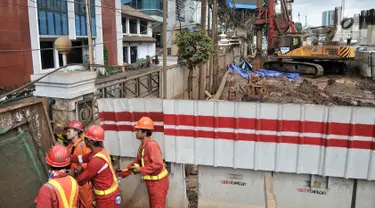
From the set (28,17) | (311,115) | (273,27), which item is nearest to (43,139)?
(311,115)

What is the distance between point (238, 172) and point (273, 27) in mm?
19766

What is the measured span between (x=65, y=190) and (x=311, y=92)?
13887mm

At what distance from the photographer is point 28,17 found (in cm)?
1733

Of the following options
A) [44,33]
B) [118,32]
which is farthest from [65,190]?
[118,32]

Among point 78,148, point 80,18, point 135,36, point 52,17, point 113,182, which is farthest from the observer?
point 135,36

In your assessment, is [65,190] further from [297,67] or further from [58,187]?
[297,67]

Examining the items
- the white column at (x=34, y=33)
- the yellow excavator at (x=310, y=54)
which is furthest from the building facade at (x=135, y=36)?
the yellow excavator at (x=310, y=54)

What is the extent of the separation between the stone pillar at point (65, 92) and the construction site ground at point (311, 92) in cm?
886

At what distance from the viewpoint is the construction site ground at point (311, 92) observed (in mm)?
13086

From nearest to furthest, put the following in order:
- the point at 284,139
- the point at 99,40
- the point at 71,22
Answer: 1. the point at 284,139
2. the point at 71,22
3. the point at 99,40

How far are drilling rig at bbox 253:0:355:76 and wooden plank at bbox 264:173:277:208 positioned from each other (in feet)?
55.9

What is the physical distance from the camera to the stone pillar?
4.59 meters

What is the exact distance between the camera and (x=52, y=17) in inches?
750

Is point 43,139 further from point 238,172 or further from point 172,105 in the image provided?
point 238,172
